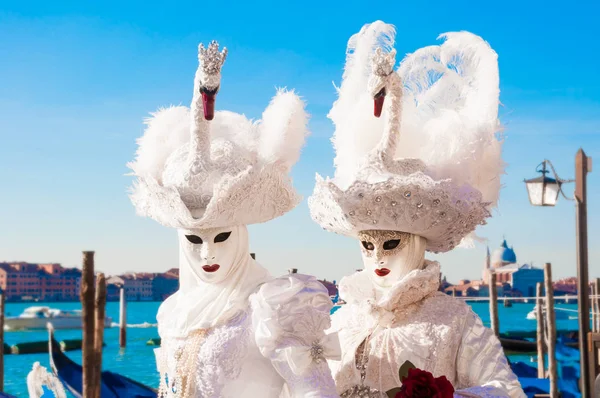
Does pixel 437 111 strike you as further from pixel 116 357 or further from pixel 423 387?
pixel 116 357

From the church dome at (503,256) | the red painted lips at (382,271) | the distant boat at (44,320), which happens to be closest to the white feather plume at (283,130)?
the red painted lips at (382,271)

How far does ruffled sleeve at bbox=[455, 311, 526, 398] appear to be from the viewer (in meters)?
3.58

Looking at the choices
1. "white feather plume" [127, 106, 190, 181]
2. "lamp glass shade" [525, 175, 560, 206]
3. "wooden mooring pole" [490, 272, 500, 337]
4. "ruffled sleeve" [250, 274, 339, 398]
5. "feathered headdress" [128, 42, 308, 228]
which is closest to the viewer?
"ruffled sleeve" [250, 274, 339, 398]

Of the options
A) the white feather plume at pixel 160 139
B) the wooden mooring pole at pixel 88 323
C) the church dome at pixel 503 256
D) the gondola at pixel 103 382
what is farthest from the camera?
the church dome at pixel 503 256

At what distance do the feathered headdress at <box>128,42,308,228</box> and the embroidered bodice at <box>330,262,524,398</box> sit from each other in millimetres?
666

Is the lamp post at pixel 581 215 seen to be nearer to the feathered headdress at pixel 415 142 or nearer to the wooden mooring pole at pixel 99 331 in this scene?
the feathered headdress at pixel 415 142

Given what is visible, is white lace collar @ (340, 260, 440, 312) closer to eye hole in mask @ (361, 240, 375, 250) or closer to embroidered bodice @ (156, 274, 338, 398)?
eye hole in mask @ (361, 240, 375, 250)

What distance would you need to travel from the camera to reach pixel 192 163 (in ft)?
11.4

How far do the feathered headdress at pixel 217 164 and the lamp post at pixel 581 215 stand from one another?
3828mm

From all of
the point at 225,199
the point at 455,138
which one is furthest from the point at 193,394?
the point at 455,138

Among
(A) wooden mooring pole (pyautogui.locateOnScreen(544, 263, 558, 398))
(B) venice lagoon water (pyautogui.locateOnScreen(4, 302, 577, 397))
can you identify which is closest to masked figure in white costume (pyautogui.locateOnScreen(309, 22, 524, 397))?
(A) wooden mooring pole (pyautogui.locateOnScreen(544, 263, 558, 398))

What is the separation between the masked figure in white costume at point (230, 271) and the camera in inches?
130

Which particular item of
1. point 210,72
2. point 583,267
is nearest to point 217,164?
point 210,72

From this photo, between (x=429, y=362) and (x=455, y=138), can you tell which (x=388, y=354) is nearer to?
(x=429, y=362)
